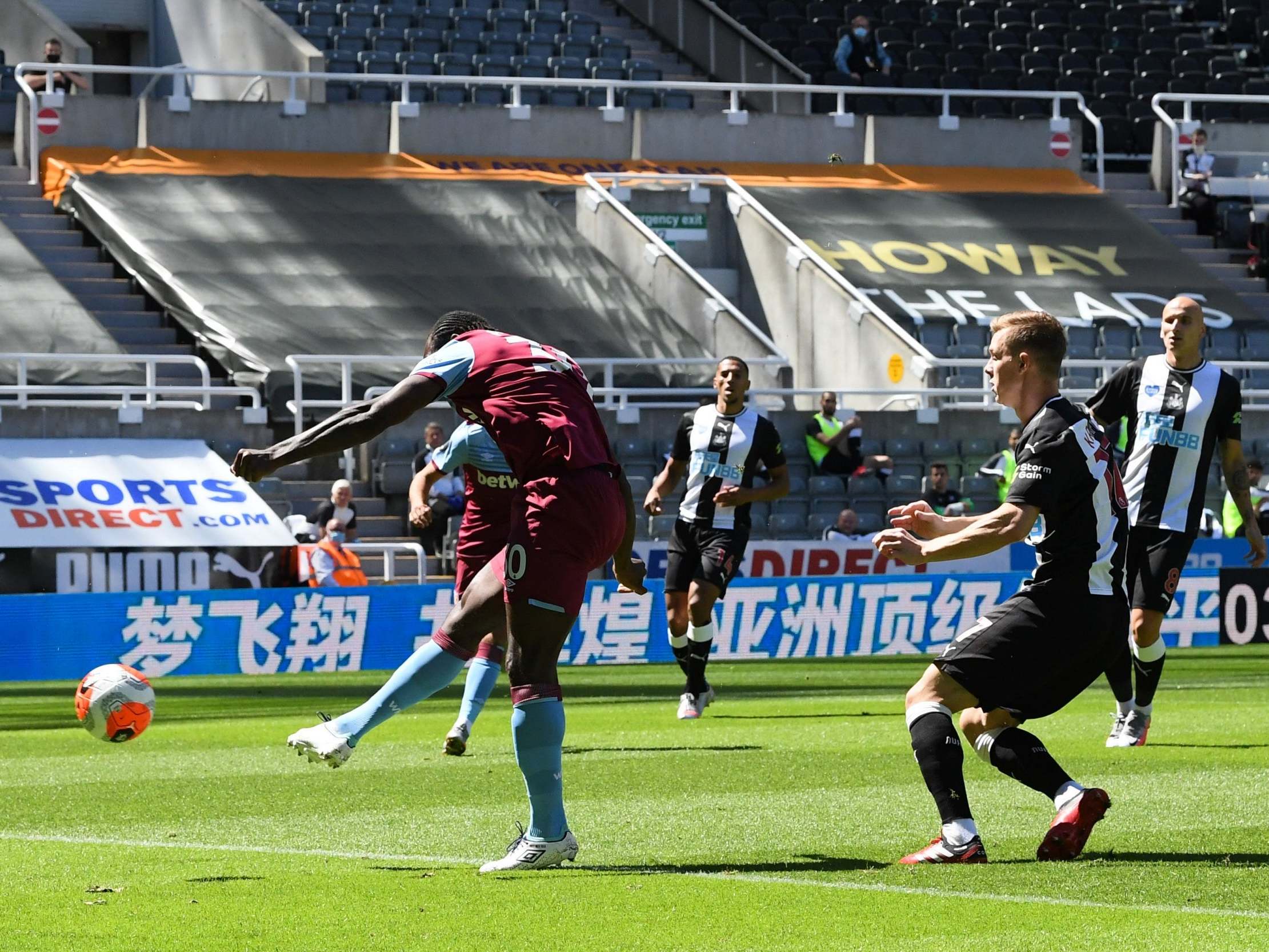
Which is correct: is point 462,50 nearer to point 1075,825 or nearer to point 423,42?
point 423,42

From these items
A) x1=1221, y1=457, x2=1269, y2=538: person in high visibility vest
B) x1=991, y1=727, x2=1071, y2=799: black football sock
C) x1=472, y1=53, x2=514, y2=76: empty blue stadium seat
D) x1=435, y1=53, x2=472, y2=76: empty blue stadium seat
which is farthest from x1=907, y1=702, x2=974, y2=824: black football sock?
x1=472, y1=53, x2=514, y2=76: empty blue stadium seat

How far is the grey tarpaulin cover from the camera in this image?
27.8 meters

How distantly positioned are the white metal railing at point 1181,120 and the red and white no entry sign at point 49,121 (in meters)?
16.5

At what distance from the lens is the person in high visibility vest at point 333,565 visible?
2145cm

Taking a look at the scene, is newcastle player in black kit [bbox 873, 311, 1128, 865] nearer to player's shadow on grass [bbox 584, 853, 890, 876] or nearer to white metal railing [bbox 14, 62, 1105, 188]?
player's shadow on grass [bbox 584, 853, 890, 876]

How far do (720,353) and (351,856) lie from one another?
2267 cm

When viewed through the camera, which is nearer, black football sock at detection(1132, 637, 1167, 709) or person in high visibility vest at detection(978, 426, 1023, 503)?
black football sock at detection(1132, 637, 1167, 709)

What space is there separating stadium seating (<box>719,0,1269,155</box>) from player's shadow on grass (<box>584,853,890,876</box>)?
2960 cm

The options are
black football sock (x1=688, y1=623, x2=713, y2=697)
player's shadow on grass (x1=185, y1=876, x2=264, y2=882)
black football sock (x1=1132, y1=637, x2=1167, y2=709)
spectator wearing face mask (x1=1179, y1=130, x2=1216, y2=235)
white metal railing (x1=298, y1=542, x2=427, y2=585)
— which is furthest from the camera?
spectator wearing face mask (x1=1179, y1=130, x2=1216, y2=235)

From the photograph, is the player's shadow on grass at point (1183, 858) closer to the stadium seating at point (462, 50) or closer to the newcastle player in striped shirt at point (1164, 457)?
the newcastle player in striped shirt at point (1164, 457)

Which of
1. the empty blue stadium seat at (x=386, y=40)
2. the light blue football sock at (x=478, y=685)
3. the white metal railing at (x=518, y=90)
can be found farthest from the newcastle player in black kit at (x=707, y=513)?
the empty blue stadium seat at (x=386, y=40)

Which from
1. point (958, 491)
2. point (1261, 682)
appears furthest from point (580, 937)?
point (958, 491)

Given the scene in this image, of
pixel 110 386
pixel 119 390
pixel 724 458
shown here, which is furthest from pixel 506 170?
pixel 724 458

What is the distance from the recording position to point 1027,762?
7.44m
